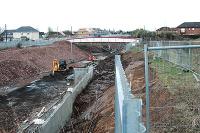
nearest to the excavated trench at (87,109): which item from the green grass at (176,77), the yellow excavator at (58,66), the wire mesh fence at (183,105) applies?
the yellow excavator at (58,66)

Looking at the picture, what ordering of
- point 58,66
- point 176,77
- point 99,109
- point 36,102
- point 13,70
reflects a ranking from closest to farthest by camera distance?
1. point 176,77
2. point 99,109
3. point 36,102
4. point 58,66
5. point 13,70

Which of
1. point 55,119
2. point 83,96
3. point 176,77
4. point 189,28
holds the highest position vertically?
point 189,28

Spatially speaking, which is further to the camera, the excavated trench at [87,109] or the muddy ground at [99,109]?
the excavated trench at [87,109]

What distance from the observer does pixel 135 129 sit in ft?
12.3

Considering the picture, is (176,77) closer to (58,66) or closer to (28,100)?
(28,100)

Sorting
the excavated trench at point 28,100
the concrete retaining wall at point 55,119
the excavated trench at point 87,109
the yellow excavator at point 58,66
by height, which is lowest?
the excavated trench at point 28,100

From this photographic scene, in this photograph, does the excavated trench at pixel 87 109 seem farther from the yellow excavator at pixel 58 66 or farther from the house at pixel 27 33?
the house at pixel 27 33

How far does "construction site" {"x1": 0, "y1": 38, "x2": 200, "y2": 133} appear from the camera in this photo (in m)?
9.23

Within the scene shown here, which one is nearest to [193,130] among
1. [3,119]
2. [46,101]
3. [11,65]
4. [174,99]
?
[174,99]

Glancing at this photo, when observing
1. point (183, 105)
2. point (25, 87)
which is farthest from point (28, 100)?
point (183, 105)

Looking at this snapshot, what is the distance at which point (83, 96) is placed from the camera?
29.0 meters

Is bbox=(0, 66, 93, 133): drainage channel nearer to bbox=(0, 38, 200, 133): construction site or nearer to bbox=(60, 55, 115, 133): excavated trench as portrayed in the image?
bbox=(0, 38, 200, 133): construction site

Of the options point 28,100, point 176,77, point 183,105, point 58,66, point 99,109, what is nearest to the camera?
point 183,105

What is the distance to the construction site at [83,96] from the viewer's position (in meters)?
9.23
